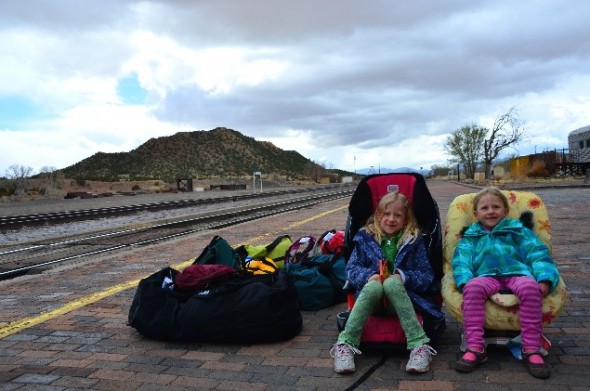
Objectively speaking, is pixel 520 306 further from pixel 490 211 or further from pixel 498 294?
pixel 490 211

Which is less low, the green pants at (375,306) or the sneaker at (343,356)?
the green pants at (375,306)

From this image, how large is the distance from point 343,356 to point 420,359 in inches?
19.8

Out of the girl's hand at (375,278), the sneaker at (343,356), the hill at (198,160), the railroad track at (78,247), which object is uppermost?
the hill at (198,160)

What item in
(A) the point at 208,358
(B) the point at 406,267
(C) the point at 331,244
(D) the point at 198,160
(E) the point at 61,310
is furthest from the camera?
(D) the point at 198,160

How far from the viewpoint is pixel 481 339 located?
3426 millimetres

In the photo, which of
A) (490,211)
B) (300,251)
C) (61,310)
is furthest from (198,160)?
(490,211)

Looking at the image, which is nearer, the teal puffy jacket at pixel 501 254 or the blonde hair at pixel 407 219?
the teal puffy jacket at pixel 501 254

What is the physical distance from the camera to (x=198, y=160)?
416 ft

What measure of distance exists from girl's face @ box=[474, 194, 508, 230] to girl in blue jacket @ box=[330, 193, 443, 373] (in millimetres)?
496

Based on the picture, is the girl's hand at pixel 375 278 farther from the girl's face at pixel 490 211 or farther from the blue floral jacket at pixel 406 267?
the girl's face at pixel 490 211

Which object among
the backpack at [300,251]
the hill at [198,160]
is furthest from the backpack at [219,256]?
the hill at [198,160]

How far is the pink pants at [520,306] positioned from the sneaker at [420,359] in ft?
0.88

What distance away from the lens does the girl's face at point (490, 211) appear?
395cm

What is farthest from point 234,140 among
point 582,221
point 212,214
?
point 582,221
